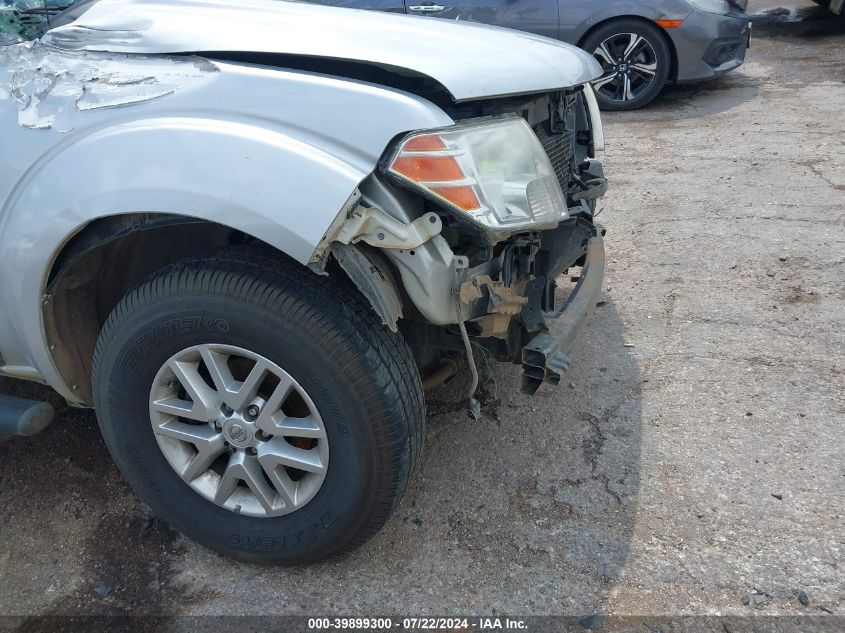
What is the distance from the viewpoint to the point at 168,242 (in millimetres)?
2426

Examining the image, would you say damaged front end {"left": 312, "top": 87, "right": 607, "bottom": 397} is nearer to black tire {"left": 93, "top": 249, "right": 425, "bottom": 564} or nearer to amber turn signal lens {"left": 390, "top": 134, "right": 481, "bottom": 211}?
amber turn signal lens {"left": 390, "top": 134, "right": 481, "bottom": 211}

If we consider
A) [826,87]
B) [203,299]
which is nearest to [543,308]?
[203,299]

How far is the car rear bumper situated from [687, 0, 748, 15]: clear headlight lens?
0.22 ft

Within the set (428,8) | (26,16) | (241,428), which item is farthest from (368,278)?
(428,8)

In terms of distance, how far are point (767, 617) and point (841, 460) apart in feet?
2.71

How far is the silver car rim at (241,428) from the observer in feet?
6.70

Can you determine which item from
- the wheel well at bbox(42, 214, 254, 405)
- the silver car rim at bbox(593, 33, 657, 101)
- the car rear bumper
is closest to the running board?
the wheel well at bbox(42, 214, 254, 405)

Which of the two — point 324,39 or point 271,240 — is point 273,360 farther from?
point 324,39

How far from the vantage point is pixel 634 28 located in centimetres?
697

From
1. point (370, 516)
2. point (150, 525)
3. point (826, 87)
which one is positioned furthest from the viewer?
point (826, 87)

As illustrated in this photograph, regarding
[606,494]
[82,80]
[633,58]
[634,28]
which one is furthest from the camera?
[633,58]

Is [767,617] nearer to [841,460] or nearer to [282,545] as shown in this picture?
[841,460]

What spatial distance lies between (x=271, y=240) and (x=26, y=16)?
1489 mm

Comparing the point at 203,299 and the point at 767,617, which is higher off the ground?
the point at 203,299
